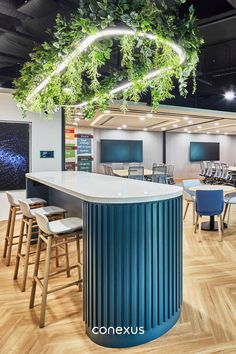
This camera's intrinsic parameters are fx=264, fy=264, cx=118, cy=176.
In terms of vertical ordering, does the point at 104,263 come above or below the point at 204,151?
below

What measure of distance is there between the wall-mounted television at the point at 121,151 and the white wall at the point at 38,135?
6.76m

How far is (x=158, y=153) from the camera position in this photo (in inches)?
559

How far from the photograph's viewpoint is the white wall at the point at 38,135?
216 inches

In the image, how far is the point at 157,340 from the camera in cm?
200

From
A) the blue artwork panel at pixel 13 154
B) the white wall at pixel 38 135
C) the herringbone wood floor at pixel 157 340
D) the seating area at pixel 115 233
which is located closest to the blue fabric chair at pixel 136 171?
the white wall at pixel 38 135

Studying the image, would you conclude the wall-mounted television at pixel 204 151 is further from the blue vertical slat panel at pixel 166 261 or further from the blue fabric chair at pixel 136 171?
the blue vertical slat panel at pixel 166 261

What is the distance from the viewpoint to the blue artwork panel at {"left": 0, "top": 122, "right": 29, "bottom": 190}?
5.52m

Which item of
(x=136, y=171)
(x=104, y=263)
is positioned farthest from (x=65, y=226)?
(x=136, y=171)

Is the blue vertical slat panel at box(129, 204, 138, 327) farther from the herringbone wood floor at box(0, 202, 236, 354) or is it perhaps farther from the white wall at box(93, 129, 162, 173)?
the white wall at box(93, 129, 162, 173)

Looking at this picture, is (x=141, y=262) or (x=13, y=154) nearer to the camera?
(x=141, y=262)

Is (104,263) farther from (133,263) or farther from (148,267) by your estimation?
(148,267)

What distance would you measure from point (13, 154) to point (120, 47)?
378 centimetres

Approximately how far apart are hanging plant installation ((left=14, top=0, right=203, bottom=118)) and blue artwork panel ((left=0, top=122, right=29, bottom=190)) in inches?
77.6

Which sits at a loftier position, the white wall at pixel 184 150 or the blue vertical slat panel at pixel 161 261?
the white wall at pixel 184 150
